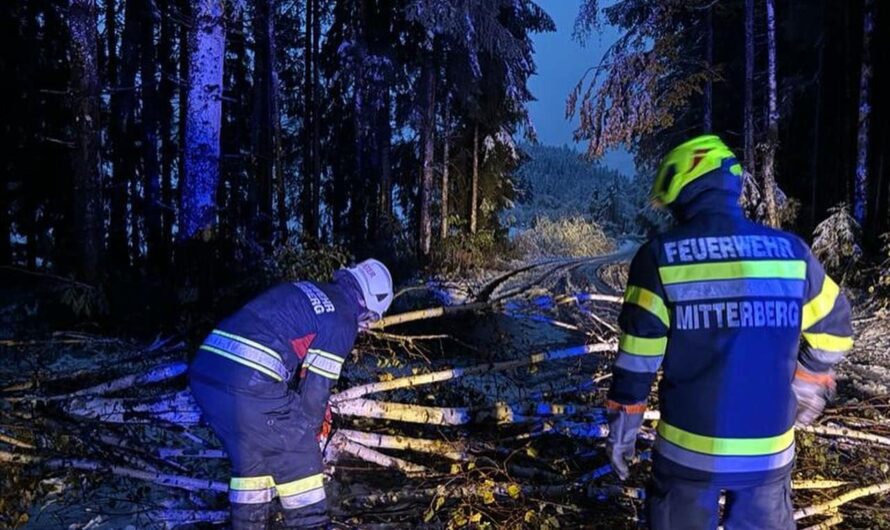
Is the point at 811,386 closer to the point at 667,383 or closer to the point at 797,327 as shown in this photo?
the point at 797,327

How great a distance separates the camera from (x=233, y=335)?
2.80 meters

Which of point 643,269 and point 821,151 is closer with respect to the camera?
point 643,269

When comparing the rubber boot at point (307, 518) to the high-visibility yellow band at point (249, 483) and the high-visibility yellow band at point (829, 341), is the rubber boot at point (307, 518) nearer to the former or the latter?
the high-visibility yellow band at point (249, 483)

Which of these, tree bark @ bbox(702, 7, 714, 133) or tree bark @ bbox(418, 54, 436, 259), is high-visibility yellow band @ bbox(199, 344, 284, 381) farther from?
tree bark @ bbox(702, 7, 714, 133)

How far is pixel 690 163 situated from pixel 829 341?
90 cm

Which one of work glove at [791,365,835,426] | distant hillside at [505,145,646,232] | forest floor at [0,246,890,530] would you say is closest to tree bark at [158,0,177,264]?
distant hillside at [505,145,646,232]

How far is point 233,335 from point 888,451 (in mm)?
4474

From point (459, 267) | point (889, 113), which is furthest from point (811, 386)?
point (459, 267)

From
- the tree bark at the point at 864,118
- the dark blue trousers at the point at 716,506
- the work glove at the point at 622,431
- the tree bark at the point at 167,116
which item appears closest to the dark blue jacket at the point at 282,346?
the work glove at the point at 622,431

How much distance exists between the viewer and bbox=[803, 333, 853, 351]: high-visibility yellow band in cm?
214

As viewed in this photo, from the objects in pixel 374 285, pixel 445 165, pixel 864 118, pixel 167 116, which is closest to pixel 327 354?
pixel 374 285

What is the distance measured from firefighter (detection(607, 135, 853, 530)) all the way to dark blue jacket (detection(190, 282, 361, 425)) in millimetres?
1466

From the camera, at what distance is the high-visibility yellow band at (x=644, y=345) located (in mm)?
2025

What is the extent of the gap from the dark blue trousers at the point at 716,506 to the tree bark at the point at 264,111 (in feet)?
42.4
